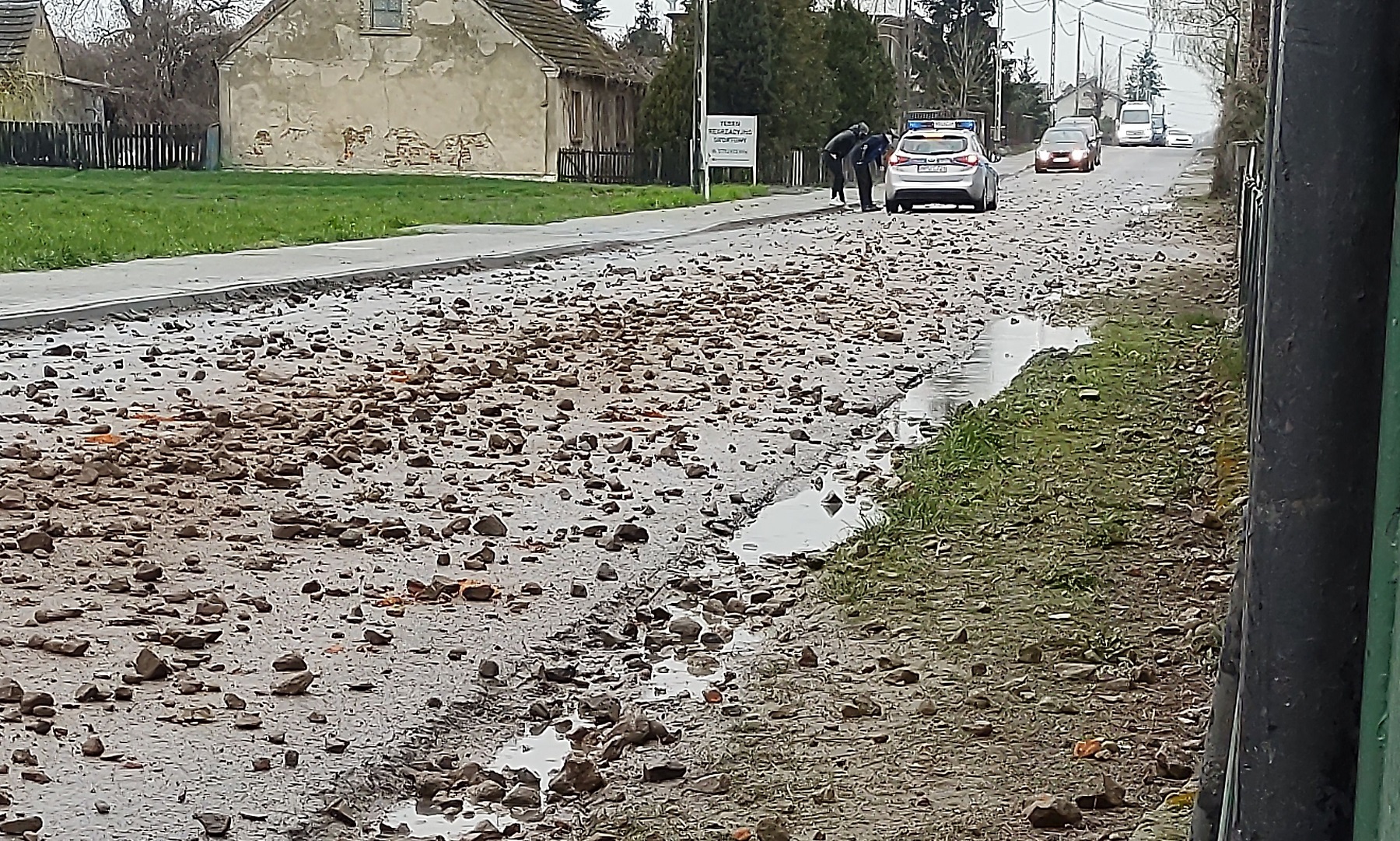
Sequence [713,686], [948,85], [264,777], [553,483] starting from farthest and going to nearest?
[948,85] < [553,483] < [713,686] < [264,777]

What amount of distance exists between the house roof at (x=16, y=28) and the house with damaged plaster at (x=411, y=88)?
52.0 feet

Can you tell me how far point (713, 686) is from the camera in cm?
511

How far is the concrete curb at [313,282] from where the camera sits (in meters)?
14.2

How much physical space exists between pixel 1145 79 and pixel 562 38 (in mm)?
134815

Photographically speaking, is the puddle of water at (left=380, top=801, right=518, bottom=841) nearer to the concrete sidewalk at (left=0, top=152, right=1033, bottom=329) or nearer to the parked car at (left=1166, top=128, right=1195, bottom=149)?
the concrete sidewalk at (left=0, top=152, right=1033, bottom=329)

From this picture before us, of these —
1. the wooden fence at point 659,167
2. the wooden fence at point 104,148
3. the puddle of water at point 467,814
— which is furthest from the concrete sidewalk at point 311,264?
the wooden fence at point 104,148

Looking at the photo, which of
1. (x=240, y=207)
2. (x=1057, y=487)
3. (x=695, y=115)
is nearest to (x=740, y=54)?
(x=695, y=115)

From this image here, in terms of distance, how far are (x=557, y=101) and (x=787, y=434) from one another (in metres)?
43.7

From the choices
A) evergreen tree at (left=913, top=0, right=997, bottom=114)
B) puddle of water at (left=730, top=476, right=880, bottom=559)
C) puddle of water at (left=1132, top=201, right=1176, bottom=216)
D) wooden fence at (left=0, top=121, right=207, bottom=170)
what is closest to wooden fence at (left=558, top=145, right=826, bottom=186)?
wooden fence at (left=0, top=121, right=207, bottom=170)

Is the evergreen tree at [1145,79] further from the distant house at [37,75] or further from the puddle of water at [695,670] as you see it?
the puddle of water at [695,670]

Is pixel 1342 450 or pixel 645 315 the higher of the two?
pixel 1342 450

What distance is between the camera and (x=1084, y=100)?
151 m

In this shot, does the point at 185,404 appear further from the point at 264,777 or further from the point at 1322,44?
the point at 1322,44

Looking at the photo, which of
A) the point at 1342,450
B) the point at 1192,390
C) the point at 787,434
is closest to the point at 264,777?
the point at 1342,450
